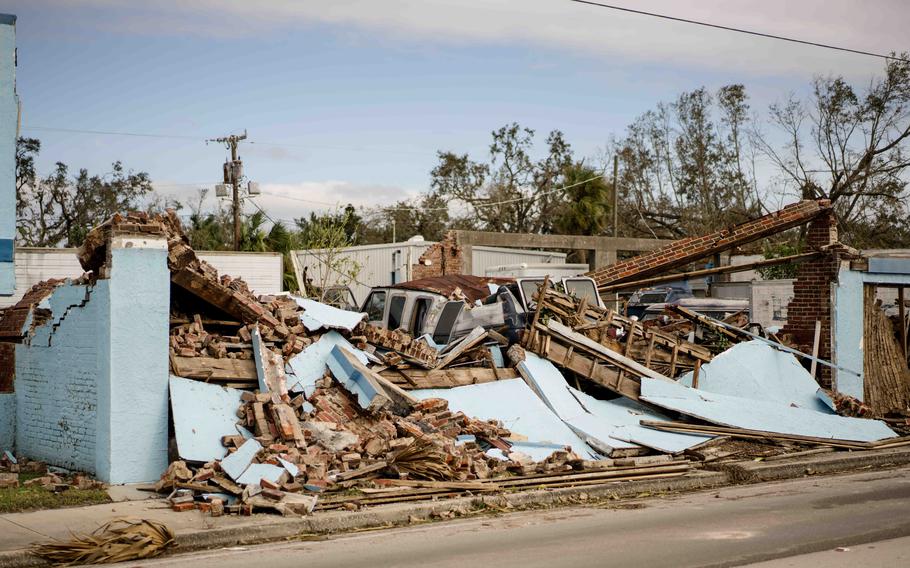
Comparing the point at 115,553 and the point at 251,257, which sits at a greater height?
the point at 251,257

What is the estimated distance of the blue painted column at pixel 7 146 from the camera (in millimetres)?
11891

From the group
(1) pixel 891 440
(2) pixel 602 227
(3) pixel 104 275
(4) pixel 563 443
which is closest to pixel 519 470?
(4) pixel 563 443

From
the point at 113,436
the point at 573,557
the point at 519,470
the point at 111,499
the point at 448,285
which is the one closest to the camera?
the point at 573,557

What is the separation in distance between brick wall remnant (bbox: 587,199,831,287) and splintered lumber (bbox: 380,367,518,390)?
605 centimetres

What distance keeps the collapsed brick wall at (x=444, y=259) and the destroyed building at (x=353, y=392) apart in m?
12.9

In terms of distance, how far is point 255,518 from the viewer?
8.88 meters

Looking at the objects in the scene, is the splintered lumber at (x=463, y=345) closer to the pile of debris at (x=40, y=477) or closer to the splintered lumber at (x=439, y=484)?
the splintered lumber at (x=439, y=484)

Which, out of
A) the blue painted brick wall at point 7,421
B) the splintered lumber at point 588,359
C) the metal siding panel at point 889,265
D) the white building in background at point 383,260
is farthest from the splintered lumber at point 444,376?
the white building in background at point 383,260

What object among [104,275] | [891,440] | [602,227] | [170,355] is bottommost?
[891,440]

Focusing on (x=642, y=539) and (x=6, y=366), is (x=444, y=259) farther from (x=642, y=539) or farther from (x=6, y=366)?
(x=642, y=539)

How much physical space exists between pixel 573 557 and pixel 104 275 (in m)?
6.60

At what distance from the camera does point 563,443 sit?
12.7m

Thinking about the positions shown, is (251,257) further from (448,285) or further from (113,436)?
(113,436)

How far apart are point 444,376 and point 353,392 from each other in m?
1.88
